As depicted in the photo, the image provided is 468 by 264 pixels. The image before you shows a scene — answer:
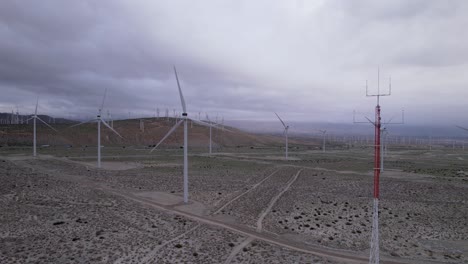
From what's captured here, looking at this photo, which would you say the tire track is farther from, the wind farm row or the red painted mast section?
the red painted mast section

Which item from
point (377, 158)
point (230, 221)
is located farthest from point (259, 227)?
point (377, 158)

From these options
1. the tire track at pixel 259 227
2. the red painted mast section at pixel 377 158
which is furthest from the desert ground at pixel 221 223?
the red painted mast section at pixel 377 158

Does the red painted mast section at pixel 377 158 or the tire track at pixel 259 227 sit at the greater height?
the red painted mast section at pixel 377 158

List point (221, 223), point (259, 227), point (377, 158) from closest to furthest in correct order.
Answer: point (377, 158) < point (259, 227) < point (221, 223)

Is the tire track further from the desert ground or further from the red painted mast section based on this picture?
the red painted mast section

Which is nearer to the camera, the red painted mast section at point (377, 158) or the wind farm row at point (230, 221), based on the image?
the red painted mast section at point (377, 158)

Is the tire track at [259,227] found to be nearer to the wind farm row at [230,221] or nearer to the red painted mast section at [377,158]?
the wind farm row at [230,221]

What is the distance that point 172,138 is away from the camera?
452 feet

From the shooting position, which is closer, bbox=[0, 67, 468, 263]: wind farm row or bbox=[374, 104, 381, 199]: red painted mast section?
bbox=[374, 104, 381, 199]: red painted mast section

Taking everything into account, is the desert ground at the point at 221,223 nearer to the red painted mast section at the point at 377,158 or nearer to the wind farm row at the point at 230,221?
the wind farm row at the point at 230,221

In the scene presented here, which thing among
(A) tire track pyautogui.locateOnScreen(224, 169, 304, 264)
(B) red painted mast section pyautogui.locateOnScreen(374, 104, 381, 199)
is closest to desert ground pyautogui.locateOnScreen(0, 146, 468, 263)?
(A) tire track pyautogui.locateOnScreen(224, 169, 304, 264)

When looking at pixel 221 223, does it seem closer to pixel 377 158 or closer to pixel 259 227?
pixel 259 227

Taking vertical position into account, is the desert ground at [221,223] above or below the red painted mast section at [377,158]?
below

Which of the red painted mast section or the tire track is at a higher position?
the red painted mast section
